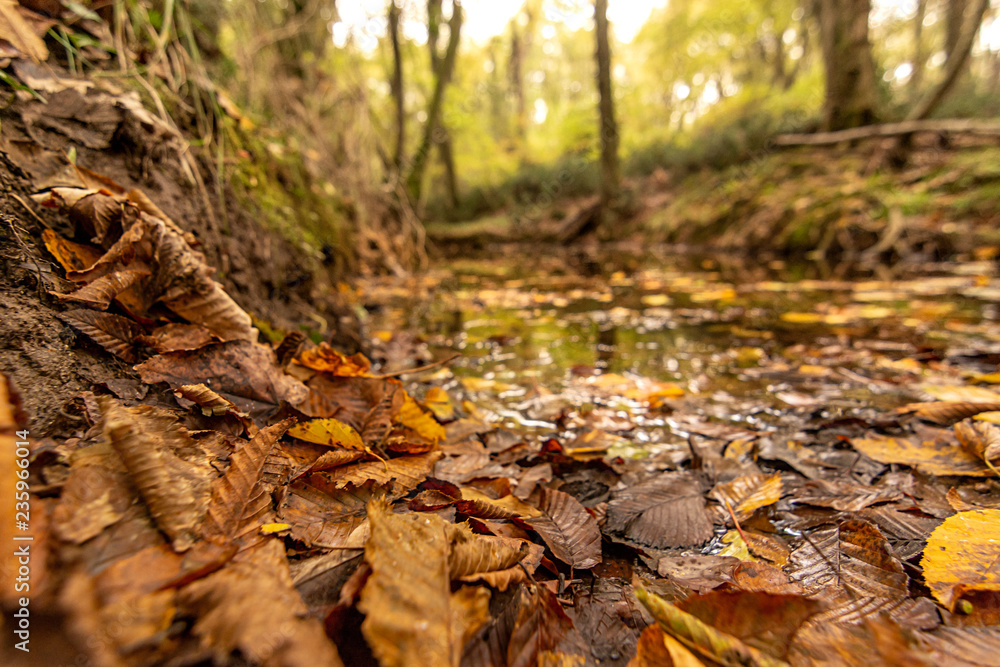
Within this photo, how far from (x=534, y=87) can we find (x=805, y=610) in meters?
33.8

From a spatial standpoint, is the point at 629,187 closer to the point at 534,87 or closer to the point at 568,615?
the point at 568,615

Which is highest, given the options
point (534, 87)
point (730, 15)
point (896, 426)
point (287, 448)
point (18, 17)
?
point (534, 87)

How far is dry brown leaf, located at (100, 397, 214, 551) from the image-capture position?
50cm

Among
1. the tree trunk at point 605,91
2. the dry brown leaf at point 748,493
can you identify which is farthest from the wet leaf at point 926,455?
the tree trunk at point 605,91

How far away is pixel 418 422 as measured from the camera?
1069 millimetres

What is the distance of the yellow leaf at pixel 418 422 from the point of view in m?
1.07

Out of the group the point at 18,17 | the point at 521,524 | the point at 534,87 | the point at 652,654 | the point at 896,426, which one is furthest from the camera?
the point at 534,87

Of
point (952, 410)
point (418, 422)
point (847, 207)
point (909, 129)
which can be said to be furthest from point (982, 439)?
point (909, 129)

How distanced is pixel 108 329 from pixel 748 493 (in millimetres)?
1295

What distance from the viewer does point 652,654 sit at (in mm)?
512

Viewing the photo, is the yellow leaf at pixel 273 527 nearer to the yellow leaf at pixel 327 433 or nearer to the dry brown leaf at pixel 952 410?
the yellow leaf at pixel 327 433

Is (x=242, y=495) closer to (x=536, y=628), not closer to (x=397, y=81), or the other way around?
(x=536, y=628)

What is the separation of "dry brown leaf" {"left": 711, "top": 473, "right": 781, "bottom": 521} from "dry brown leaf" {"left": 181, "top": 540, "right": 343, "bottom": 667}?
0.84 metres

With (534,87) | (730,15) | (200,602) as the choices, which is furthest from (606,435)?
(534,87)
